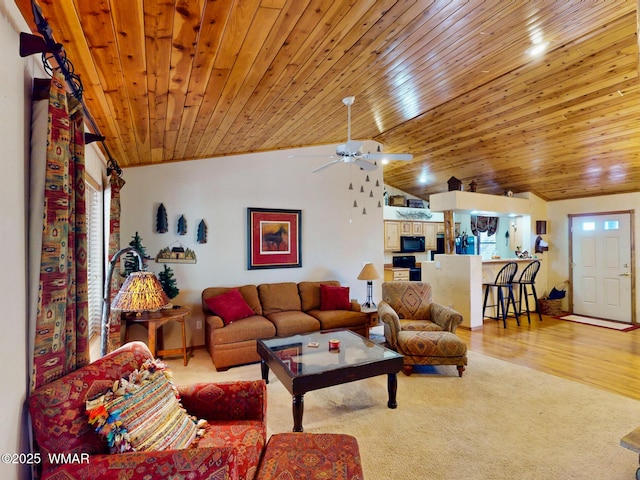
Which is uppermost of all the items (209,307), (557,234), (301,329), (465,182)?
(465,182)

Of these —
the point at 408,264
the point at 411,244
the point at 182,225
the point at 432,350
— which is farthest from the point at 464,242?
the point at 182,225

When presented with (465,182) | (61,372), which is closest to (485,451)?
(61,372)

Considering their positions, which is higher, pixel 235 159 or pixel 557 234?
pixel 235 159

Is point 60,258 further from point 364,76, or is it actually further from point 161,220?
point 161,220

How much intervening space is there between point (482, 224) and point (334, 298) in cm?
450

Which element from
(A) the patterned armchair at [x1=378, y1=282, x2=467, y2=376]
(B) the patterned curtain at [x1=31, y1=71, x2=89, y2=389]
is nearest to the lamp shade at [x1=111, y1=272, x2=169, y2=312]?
(B) the patterned curtain at [x1=31, y1=71, x2=89, y2=389]

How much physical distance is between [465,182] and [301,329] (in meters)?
4.73

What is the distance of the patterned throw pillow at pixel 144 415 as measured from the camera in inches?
52.6

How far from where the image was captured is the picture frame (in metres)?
4.89

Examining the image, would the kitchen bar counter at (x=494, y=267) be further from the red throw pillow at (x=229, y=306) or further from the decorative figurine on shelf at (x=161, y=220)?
the decorative figurine on shelf at (x=161, y=220)

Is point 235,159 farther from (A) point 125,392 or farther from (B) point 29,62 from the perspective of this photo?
(A) point 125,392

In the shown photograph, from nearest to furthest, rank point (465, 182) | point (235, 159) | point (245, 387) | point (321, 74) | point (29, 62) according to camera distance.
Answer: point (29, 62) → point (245, 387) → point (321, 74) → point (235, 159) → point (465, 182)

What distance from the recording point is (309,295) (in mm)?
4910

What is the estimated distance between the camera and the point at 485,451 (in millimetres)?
2295
